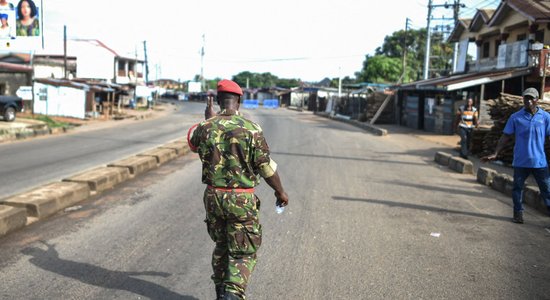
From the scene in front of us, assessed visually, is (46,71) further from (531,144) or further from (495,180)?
(531,144)

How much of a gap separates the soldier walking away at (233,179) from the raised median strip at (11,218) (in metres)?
3.41

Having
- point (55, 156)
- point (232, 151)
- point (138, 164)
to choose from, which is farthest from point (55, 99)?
point (232, 151)

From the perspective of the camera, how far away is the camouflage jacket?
3.38 metres

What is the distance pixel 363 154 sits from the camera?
15.2 meters

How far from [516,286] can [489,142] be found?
10278 millimetres

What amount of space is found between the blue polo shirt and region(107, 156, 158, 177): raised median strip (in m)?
6.96

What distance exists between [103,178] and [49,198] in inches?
69.9

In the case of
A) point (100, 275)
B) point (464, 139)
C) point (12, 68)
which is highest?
point (12, 68)

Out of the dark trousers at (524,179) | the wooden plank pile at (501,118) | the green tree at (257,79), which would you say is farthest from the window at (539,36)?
the green tree at (257,79)

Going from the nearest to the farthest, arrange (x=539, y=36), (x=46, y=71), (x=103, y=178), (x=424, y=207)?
(x=424, y=207), (x=103, y=178), (x=539, y=36), (x=46, y=71)

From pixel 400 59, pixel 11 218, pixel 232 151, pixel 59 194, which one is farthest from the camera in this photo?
pixel 400 59

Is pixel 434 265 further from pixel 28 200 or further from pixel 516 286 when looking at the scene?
pixel 28 200

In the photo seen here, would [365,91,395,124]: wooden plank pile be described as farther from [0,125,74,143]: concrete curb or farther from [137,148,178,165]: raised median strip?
[137,148,178,165]: raised median strip

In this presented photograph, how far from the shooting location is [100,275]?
450 cm
